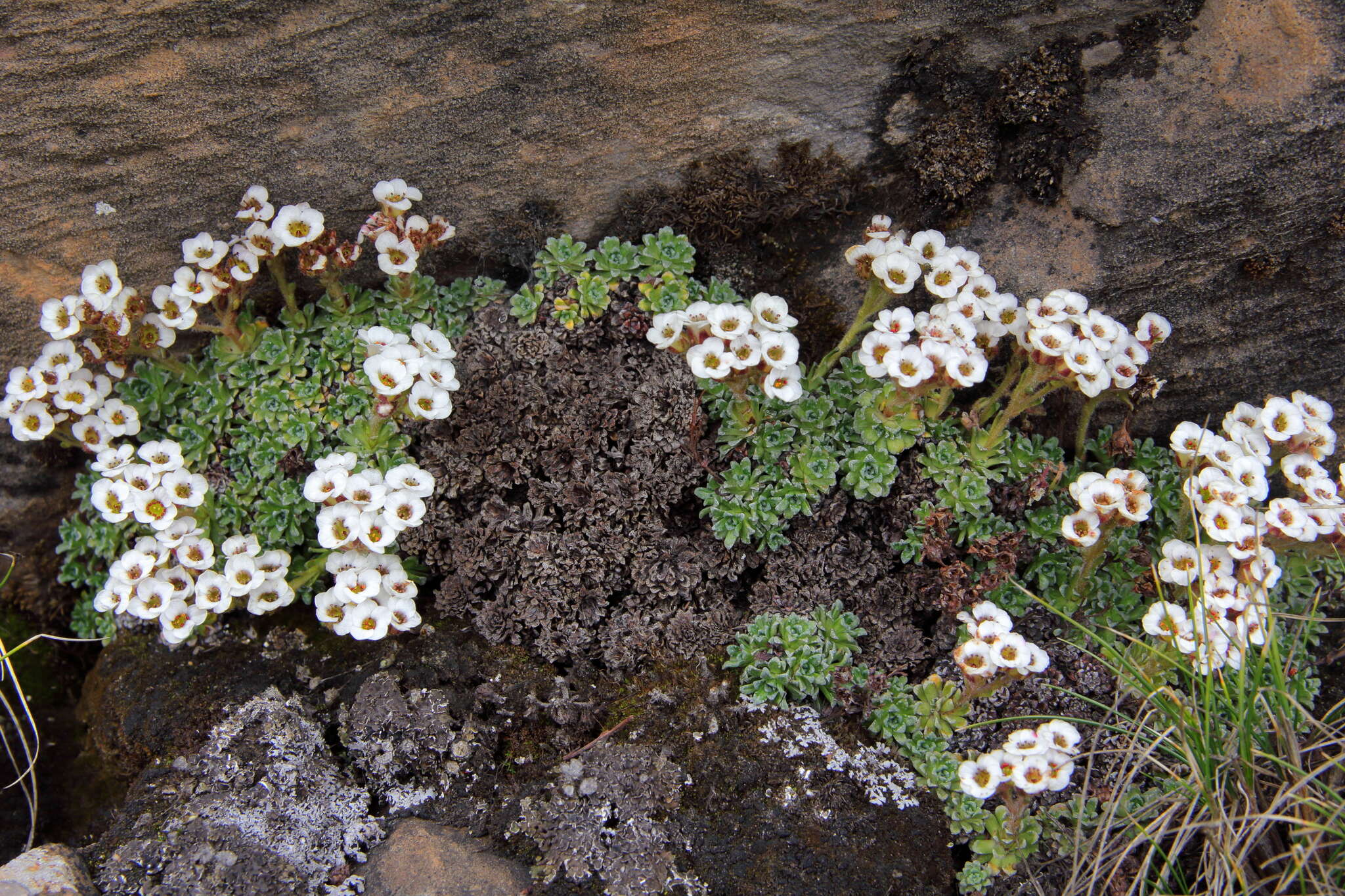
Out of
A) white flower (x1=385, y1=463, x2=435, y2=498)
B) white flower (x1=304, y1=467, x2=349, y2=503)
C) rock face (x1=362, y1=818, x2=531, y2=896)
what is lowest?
rock face (x1=362, y1=818, x2=531, y2=896)

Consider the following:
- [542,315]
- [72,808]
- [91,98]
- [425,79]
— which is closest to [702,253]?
[542,315]

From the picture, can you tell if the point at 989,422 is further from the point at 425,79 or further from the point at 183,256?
the point at 183,256

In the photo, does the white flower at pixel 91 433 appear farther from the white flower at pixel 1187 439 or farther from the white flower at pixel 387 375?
the white flower at pixel 1187 439

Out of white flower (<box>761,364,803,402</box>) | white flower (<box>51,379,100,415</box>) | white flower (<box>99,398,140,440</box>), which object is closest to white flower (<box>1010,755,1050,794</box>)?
white flower (<box>761,364,803,402</box>)

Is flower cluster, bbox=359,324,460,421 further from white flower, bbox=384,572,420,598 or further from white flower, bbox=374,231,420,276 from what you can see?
white flower, bbox=384,572,420,598

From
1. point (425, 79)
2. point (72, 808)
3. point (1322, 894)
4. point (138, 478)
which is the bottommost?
point (72, 808)

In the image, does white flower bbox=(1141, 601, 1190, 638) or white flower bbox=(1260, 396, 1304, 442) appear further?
white flower bbox=(1260, 396, 1304, 442)
